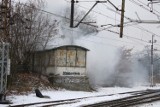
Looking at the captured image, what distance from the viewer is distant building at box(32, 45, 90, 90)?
123 ft

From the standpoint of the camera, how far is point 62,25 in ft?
172

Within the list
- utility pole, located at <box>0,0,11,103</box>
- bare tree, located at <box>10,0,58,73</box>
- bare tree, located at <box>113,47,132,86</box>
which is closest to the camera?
utility pole, located at <box>0,0,11,103</box>

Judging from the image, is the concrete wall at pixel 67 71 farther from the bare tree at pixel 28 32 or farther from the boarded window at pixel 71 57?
the bare tree at pixel 28 32

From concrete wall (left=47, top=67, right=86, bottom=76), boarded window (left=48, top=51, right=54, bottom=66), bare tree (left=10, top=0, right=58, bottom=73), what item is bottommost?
concrete wall (left=47, top=67, right=86, bottom=76)

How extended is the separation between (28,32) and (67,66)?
5.54 meters

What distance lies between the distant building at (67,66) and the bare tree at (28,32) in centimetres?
196

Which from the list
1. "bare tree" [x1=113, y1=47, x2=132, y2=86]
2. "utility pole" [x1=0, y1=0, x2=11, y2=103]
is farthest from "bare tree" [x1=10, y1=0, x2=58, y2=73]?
"bare tree" [x1=113, y1=47, x2=132, y2=86]

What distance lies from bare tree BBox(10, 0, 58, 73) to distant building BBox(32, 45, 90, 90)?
196 cm

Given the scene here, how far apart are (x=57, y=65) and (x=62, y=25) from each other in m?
15.3

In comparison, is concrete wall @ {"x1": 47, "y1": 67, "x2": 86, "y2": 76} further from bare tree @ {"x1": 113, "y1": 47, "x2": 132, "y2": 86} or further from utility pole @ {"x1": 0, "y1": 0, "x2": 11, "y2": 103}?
utility pole @ {"x1": 0, "y1": 0, "x2": 11, "y2": 103}

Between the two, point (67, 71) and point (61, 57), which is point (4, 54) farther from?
point (67, 71)

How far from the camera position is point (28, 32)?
38688mm

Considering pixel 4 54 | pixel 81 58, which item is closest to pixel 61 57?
pixel 81 58

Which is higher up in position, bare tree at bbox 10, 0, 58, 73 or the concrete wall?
bare tree at bbox 10, 0, 58, 73
